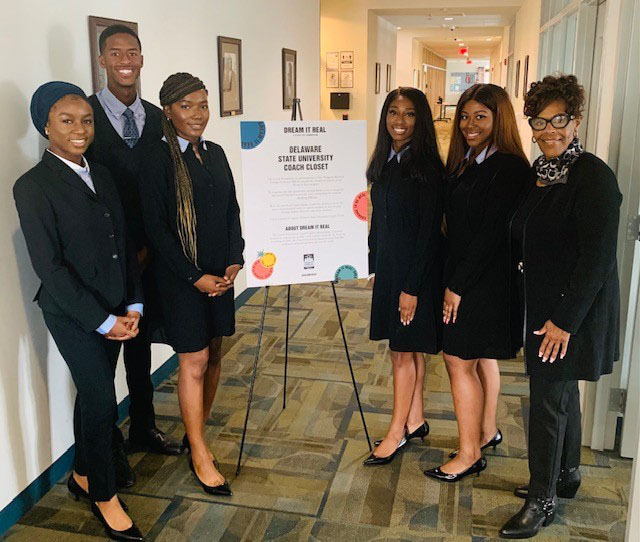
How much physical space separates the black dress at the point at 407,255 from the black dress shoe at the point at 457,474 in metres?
0.55

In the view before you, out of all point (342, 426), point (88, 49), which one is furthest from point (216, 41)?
point (342, 426)

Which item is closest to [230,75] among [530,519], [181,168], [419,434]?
[181,168]

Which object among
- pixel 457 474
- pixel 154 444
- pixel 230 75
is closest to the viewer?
pixel 457 474

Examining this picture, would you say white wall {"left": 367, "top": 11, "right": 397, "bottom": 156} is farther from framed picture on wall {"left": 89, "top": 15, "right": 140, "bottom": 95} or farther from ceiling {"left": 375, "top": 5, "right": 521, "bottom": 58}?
framed picture on wall {"left": 89, "top": 15, "right": 140, "bottom": 95}

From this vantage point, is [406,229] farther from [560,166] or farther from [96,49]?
[96,49]

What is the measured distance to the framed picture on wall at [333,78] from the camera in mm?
10469

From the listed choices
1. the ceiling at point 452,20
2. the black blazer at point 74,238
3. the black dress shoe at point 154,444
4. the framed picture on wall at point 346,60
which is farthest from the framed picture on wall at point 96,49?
the ceiling at point 452,20

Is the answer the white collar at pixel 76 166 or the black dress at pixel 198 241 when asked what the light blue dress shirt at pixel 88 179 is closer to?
the white collar at pixel 76 166

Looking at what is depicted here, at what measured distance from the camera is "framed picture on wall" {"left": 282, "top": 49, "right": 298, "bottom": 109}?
6.16m

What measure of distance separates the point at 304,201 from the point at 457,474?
132cm

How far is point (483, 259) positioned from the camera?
2365 mm

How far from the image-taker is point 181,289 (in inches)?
98.5

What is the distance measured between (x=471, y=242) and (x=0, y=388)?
182 centimetres

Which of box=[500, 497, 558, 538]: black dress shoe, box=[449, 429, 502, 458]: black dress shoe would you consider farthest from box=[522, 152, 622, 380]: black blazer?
box=[449, 429, 502, 458]: black dress shoe
